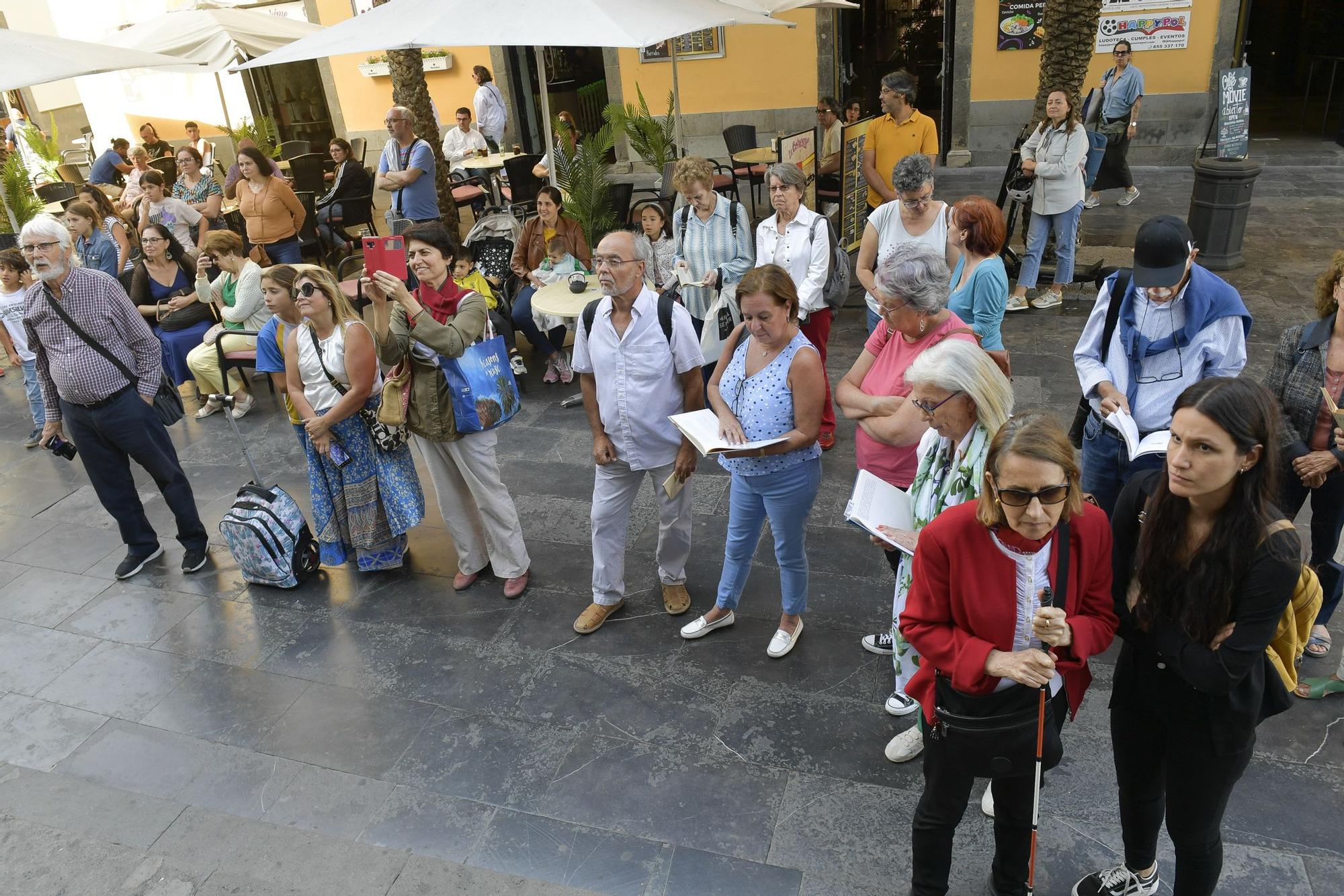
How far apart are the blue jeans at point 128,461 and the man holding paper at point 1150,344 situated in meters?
4.72

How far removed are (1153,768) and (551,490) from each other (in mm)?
3940

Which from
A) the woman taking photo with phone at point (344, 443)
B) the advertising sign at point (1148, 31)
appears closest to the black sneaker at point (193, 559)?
the woman taking photo with phone at point (344, 443)

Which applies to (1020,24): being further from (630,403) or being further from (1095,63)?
(630,403)

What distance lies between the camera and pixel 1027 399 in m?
6.32

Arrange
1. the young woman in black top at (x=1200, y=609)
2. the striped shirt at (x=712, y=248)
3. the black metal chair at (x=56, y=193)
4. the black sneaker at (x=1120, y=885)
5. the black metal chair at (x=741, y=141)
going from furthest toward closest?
the black metal chair at (x=56, y=193), the black metal chair at (x=741, y=141), the striped shirt at (x=712, y=248), the black sneaker at (x=1120, y=885), the young woman in black top at (x=1200, y=609)

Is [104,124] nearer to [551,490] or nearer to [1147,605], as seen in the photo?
[551,490]

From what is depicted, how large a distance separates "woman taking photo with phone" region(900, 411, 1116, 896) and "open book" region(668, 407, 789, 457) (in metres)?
1.23

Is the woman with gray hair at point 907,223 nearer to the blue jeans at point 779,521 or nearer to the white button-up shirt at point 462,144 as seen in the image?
the blue jeans at point 779,521

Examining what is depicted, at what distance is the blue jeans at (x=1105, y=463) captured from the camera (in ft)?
11.8

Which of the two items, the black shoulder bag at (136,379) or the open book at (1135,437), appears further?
the black shoulder bag at (136,379)

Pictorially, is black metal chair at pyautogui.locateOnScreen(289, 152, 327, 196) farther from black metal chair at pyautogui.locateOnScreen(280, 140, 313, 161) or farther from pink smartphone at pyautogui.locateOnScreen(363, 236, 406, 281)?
pink smartphone at pyautogui.locateOnScreen(363, 236, 406, 281)

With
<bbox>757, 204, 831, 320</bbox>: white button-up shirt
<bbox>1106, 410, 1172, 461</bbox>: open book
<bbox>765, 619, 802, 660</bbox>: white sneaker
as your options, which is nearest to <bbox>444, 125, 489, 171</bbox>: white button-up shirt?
<bbox>757, 204, 831, 320</bbox>: white button-up shirt

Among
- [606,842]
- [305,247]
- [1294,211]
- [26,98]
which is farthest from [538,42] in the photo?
[26,98]

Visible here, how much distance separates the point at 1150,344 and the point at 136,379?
4907 millimetres
